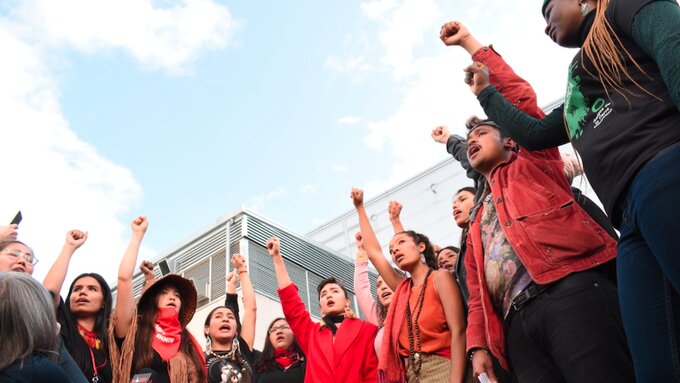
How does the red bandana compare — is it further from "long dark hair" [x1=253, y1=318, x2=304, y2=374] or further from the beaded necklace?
the beaded necklace

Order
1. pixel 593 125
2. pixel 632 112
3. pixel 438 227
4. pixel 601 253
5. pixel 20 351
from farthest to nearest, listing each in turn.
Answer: pixel 438 227
pixel 20 351
pixel 601 253
pixel 593 125
pixel 632 112

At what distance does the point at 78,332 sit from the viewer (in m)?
3.71

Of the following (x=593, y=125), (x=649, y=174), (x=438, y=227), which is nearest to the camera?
(x=649, y=174)

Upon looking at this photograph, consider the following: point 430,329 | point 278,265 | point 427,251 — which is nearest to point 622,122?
point 430,329

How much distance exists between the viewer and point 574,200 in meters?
2.59

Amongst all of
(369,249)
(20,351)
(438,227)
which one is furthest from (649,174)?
(438,227)

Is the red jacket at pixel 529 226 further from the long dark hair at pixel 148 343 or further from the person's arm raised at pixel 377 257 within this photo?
the long dark hair at pixel 148 343

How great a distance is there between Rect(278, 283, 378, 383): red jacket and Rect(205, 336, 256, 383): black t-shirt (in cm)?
40

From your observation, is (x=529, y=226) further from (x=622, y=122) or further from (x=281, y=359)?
(x=281, y=359)

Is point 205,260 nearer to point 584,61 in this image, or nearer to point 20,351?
point 20,351

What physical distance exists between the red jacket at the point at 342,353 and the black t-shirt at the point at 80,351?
1272 mm

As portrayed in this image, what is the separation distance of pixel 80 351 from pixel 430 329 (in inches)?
73.5

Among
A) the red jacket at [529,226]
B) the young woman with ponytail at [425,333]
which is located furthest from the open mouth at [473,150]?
the young woman with ponytail at [425,333]

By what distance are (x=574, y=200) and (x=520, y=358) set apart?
0.64m
